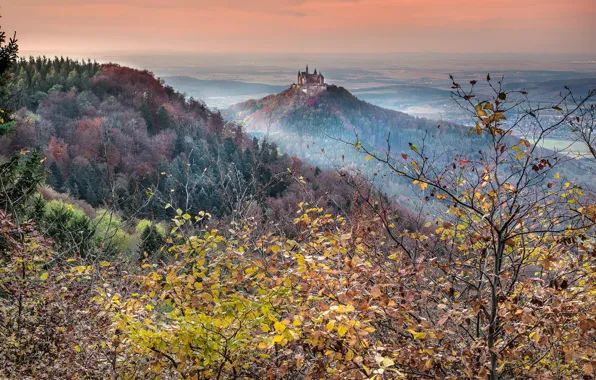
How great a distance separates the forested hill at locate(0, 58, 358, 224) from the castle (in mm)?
28450

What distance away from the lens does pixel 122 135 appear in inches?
2591

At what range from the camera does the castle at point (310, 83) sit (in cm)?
10856

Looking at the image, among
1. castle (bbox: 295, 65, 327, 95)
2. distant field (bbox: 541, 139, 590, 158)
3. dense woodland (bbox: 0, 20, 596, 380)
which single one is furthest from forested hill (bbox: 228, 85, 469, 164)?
A: dense woodland (bbox: 0, 20, 596, 380)

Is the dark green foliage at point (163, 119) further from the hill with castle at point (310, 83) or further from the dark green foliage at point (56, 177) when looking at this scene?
the hill with castle at point (310, 83)

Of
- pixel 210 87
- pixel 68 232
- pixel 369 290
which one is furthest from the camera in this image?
pixel 210 87

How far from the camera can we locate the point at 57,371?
554cm

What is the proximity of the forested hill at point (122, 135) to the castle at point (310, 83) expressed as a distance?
28450 millimetres

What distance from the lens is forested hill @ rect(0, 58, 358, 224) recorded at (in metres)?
45.9

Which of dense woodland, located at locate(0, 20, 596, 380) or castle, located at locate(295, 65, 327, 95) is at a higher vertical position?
castle, located at locate(295, 65, 327, 95)

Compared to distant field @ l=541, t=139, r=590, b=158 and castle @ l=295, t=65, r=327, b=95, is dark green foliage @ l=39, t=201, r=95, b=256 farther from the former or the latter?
castle @ l=295, t=65, r=327, b=95

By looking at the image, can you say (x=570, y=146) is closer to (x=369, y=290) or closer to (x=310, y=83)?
(x=369, y=290)

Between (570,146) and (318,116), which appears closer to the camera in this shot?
(570,146)

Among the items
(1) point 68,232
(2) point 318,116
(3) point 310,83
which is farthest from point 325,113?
(1) point 68,232

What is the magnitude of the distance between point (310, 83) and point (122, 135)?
55833 millimetres
